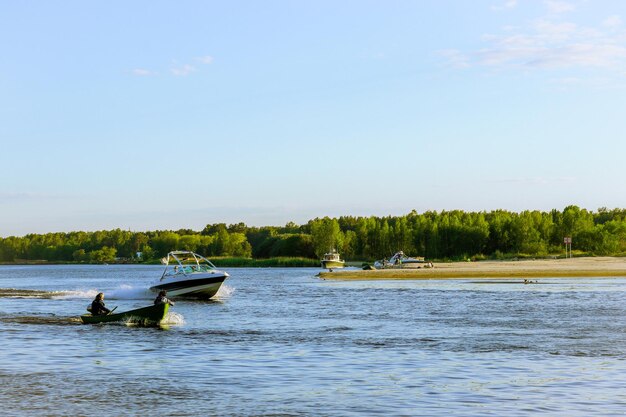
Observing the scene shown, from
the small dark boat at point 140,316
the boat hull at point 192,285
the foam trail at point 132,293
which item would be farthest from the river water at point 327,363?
the foam trail at point 132,293

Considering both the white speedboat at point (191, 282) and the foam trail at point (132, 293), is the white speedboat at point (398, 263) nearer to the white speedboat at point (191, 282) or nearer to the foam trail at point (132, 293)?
the foam trail at point (132, 293)

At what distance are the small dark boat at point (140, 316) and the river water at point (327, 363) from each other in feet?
2.19

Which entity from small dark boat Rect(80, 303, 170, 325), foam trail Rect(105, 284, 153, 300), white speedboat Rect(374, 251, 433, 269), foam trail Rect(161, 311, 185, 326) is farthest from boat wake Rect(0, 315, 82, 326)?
white speedboat Rect(374, 251, 433, 269)

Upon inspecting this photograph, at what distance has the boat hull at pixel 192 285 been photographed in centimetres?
6644

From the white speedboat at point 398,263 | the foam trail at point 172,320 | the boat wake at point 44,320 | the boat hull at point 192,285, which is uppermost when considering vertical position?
the white speedboat at point 398,263

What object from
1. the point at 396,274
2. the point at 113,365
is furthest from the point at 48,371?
the point at 396,274

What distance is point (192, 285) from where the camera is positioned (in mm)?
66688

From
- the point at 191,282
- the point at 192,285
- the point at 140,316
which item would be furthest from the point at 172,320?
the point at 192,285

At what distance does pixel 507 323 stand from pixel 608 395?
73.0ft

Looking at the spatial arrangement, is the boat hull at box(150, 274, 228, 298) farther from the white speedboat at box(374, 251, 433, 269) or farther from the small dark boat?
the white speedboat at box(374, 251, 433, 269)

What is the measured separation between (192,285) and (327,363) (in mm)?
37773

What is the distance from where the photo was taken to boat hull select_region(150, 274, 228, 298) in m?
66.4

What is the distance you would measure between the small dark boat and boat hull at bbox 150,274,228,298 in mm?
19829

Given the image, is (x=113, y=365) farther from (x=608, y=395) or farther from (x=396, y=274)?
(x=396, y=274)
